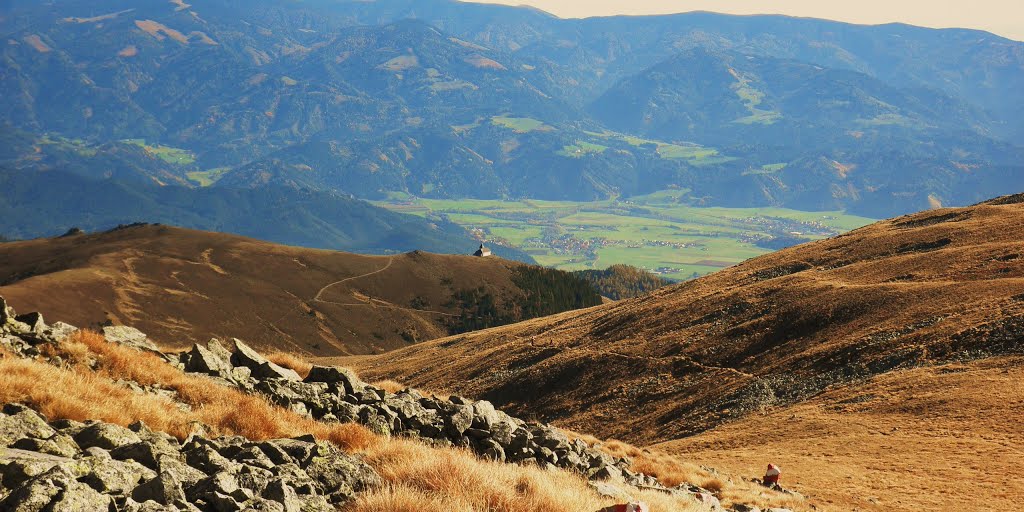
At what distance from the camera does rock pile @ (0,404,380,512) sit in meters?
9.85

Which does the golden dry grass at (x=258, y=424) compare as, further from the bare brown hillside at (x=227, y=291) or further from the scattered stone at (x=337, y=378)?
the bare brown hillside at (x=227, y=291)

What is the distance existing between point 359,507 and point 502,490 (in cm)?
226

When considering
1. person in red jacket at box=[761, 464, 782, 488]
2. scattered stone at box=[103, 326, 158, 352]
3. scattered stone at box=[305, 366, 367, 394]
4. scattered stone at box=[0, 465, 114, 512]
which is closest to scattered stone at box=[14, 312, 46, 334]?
scattered stone at box=[103, 326, 158, 352]

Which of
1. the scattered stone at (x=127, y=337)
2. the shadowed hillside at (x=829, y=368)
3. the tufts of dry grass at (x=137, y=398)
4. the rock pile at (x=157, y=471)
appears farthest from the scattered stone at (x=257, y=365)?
the shadowed hillside at (x=829, y=368)

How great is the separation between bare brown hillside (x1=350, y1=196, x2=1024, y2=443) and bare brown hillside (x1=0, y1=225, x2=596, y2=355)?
78468 mm

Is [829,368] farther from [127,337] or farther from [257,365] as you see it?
[127,337]

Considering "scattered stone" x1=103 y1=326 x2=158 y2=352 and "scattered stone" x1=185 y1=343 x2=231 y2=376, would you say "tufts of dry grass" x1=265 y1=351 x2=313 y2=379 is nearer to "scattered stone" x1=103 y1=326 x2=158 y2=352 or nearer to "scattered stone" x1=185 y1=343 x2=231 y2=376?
"scattered stone" x1=185 y1=343 x2=231 y2=376

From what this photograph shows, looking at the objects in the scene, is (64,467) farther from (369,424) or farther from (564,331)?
(564,331)

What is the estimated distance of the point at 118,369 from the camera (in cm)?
1864

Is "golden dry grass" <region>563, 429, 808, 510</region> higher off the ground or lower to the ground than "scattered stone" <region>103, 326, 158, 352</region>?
lower

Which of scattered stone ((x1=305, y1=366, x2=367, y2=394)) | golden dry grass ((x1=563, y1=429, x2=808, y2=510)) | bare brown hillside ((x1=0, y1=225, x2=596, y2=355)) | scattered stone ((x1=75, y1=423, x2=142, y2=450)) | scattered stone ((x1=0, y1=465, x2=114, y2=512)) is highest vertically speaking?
scattered stone ((x1=0, y1=465, x2=114, y2=512))

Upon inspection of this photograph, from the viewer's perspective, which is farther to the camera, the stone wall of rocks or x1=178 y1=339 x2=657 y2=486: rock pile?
x1=178 y1=339 x2=657 y2=486: rock pile

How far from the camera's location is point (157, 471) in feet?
39.1

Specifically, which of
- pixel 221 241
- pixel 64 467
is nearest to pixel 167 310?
pixel 221 241
